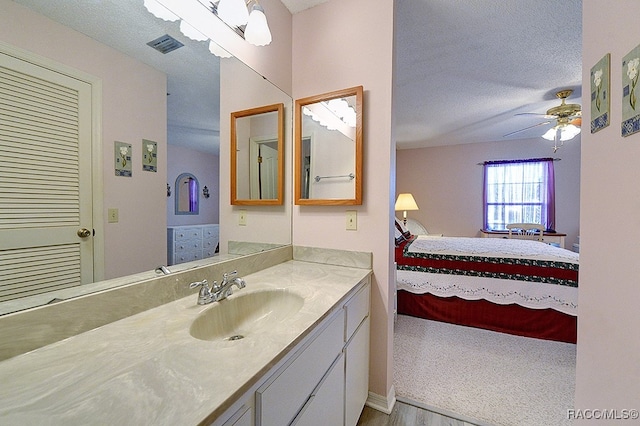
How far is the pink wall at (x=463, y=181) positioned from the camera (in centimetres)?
434

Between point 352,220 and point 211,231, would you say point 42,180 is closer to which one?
point 211,231

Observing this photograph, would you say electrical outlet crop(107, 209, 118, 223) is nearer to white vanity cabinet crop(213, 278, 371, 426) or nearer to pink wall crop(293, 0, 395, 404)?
white vanity cabinet crop(213, 278, 371, 426)

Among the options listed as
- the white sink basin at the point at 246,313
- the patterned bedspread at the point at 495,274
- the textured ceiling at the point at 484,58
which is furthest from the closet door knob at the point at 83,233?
the patterned bedspread at the point at 495,274

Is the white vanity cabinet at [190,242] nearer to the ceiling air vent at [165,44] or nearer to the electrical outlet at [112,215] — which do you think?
the electrical outlet at [112,215]

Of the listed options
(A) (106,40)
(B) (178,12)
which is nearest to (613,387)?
(A) (106,40)

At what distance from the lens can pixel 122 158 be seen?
890 millimetres

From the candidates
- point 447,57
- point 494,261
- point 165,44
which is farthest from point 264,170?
point 494,261

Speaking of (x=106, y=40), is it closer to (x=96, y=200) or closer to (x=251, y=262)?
(x=96, y=200)

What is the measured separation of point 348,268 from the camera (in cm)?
154

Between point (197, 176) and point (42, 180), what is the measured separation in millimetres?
558

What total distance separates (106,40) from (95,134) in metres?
0.32

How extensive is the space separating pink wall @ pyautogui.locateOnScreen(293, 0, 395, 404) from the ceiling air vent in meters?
0.88

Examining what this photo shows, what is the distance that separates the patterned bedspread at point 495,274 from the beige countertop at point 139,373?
2158mm

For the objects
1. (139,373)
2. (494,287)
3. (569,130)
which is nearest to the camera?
(139,373)
